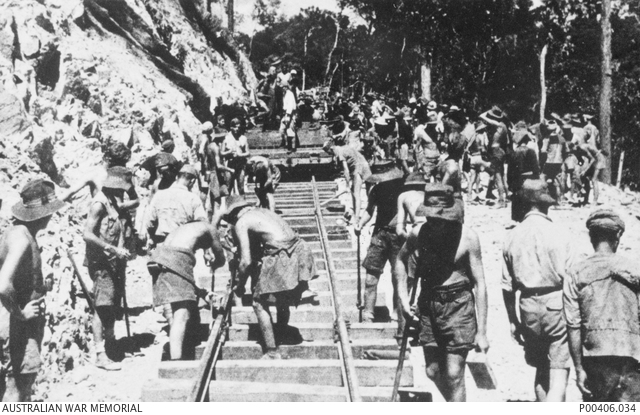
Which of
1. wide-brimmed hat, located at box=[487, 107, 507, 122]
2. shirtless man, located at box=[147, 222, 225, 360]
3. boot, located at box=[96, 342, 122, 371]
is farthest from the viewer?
wide-brimmed hat, located at box=[487, 107, 507, 122]

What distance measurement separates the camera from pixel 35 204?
15.0 feet

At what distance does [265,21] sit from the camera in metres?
75.0

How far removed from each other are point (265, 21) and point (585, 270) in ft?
246

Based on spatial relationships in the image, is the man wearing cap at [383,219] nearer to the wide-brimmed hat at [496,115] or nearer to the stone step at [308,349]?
the stone step at [308,349]

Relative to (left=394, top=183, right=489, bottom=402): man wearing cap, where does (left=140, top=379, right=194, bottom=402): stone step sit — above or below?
below

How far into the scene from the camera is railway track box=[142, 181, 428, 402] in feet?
17.4

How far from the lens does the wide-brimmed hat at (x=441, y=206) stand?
4.44 meters

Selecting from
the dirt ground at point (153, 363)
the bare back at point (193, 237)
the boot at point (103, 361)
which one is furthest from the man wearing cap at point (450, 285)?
the boot at point (103, 361)

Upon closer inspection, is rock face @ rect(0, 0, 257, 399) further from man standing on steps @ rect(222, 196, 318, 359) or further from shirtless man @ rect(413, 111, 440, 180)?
shirtless man @ rect(413, 111, 440, 180)

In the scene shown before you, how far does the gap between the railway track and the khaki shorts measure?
1.31 meters

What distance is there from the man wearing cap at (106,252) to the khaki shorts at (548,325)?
151 inches

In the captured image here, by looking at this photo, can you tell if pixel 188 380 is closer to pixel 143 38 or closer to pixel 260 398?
pixel 260 398

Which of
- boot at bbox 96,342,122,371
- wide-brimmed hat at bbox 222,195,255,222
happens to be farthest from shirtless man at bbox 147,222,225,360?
boot at bbox 96,342,122,371

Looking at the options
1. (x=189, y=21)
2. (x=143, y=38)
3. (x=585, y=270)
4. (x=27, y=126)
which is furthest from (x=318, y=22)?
(x=585, y=270)
